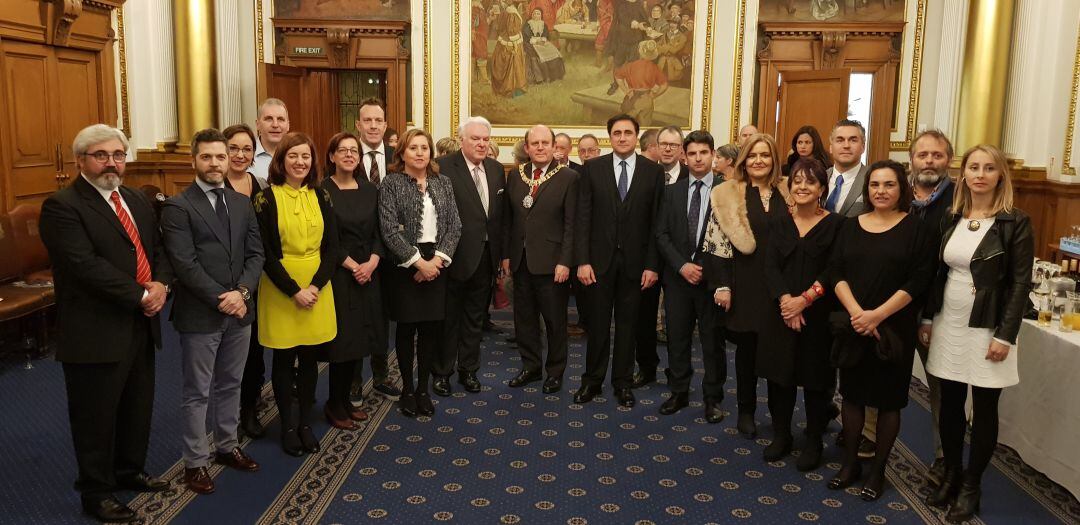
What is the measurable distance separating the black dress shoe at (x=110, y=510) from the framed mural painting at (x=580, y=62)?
792 cm

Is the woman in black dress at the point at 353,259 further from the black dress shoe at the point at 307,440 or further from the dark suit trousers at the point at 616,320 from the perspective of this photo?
the dark suit trousers at the point at 616,320

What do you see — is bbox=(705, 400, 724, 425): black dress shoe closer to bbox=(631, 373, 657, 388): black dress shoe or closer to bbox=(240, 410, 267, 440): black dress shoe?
bbox=(631, 373, 657, 388): black dress shoe

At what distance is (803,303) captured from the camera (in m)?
3.88

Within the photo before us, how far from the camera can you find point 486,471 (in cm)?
409

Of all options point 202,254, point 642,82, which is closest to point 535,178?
point 202,254

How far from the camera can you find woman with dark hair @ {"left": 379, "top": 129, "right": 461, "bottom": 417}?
181 inches

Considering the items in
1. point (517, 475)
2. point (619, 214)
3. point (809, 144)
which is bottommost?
point (517, 475)

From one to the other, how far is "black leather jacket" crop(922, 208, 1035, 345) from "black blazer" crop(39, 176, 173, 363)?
3.45 m

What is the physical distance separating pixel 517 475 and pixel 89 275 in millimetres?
2116

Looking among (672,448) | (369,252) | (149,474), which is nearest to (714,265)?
(672,448)

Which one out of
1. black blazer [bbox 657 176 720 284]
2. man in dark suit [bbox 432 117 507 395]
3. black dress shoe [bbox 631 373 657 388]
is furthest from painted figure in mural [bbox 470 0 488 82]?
black blazer [bbox 657 176 720 284]

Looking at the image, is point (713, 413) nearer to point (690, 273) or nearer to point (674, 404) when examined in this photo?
point (674, 404)

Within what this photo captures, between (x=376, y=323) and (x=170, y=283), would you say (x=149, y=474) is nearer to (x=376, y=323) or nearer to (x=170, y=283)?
(x=170, y=283)

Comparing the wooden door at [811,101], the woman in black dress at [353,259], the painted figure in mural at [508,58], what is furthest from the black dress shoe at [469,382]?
the wooden door at [811,101]
